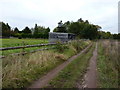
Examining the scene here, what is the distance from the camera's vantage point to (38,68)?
6934 mm

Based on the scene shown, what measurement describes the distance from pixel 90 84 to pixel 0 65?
11.5ft

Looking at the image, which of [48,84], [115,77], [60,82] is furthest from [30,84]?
[115,77]

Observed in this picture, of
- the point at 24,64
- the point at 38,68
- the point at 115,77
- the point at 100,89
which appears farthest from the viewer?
the point at 38,68

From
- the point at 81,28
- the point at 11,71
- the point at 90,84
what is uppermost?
the point at 81,28

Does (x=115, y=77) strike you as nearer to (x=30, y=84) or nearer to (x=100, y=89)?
(x=100, y=89)

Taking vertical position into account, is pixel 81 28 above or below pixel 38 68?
above

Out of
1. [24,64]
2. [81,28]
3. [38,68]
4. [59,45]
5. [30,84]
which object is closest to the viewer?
[30,84]

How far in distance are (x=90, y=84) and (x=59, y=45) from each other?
26.3ft

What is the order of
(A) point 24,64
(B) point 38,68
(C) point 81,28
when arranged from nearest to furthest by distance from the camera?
(A) point 24,64, (B) point 38,68, (C) point 81,28

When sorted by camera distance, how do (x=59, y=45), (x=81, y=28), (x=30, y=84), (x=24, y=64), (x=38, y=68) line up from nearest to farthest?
(x=30, y=84)
(x=24, y=64)
(x=38, y=68)
(x=59, y=45)
(x=81, y=28)

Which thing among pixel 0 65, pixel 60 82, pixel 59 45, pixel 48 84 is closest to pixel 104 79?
pixel 60 82

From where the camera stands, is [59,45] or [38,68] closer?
[38,68]

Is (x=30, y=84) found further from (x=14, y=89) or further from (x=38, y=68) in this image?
(x=38, y=68)

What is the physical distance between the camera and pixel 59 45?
1330 cm
